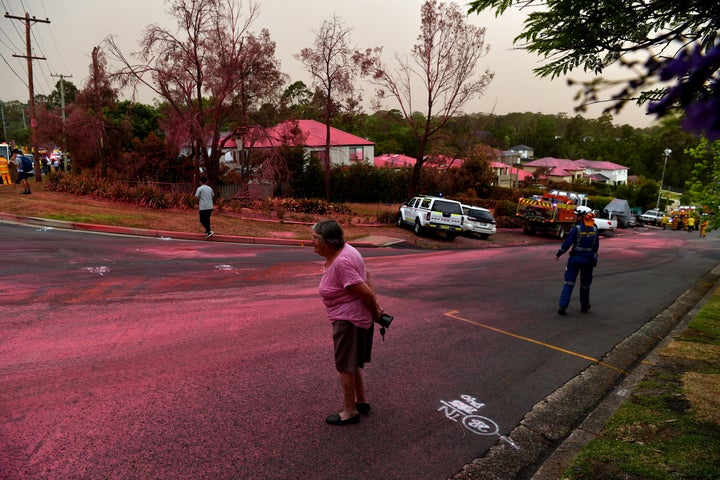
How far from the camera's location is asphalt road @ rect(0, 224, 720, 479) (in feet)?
11.6

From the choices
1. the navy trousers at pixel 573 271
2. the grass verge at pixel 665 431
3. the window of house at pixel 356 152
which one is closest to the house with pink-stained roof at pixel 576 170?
the window of house at pixel 356 152

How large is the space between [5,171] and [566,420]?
83.9 ft

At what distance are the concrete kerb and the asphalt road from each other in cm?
11

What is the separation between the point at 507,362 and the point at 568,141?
140 m

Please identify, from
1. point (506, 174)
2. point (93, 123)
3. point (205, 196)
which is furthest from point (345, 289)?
point (506, 174)

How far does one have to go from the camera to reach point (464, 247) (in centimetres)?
2061

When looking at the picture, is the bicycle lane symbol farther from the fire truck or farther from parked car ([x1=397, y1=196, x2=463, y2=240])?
the fire truck

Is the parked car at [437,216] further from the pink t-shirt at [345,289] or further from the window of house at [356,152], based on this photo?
the window of house at [356,152]

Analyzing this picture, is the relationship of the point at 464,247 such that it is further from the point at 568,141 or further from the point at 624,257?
the point at 568,141

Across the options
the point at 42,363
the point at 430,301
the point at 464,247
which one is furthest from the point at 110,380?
the point at 464,247

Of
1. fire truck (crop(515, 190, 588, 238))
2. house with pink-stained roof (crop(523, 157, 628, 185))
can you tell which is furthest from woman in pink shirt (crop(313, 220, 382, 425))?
house with pink-stained roof (crop(523, 157, 628, 185))

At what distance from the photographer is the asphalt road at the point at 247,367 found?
11.6 feet

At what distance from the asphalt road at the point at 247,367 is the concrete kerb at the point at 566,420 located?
106mm

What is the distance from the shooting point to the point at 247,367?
5.09 m
